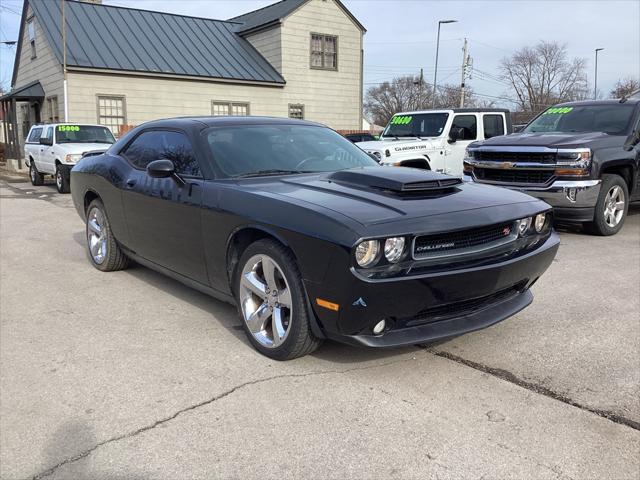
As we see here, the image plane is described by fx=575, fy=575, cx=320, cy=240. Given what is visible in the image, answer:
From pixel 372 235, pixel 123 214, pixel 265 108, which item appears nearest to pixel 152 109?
pixel 265 108

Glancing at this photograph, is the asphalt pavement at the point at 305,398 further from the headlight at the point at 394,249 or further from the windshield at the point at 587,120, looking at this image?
the windshield at the point at 587,120

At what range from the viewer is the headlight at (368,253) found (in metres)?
3.00

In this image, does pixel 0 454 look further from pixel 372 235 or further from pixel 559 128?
pixel 559 128

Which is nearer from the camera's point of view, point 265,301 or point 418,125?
point 265,301

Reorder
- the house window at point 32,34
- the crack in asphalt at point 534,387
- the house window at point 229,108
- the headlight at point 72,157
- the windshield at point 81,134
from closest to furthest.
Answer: the crack in asphalt at point 534,387
the headlight at point 72,157
the windshield at point 81,134
the house window at point 229,108
the house window at point 32,34

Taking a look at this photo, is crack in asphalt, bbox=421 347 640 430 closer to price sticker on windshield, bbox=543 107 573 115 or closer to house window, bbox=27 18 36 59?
price sticker on windshield, bbox=543 107 573 115

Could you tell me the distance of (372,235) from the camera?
2.96 meters

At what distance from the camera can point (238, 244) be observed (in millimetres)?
3814

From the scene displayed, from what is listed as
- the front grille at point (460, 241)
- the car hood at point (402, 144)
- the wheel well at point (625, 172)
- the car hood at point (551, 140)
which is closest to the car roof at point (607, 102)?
the car hood at point (551, 140)

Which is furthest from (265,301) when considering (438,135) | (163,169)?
(438,135)

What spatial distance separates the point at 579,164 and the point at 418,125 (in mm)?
4455

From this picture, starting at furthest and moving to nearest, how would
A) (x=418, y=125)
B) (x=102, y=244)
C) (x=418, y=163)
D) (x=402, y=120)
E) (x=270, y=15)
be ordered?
(x=270, y=15), (x=402, y=120), (x=418, y=125), (x=418, y=163), (x=102, y=244)

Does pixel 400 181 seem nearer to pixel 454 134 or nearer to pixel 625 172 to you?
pixel 625 172

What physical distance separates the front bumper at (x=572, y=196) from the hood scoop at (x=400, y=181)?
380 centimetres
